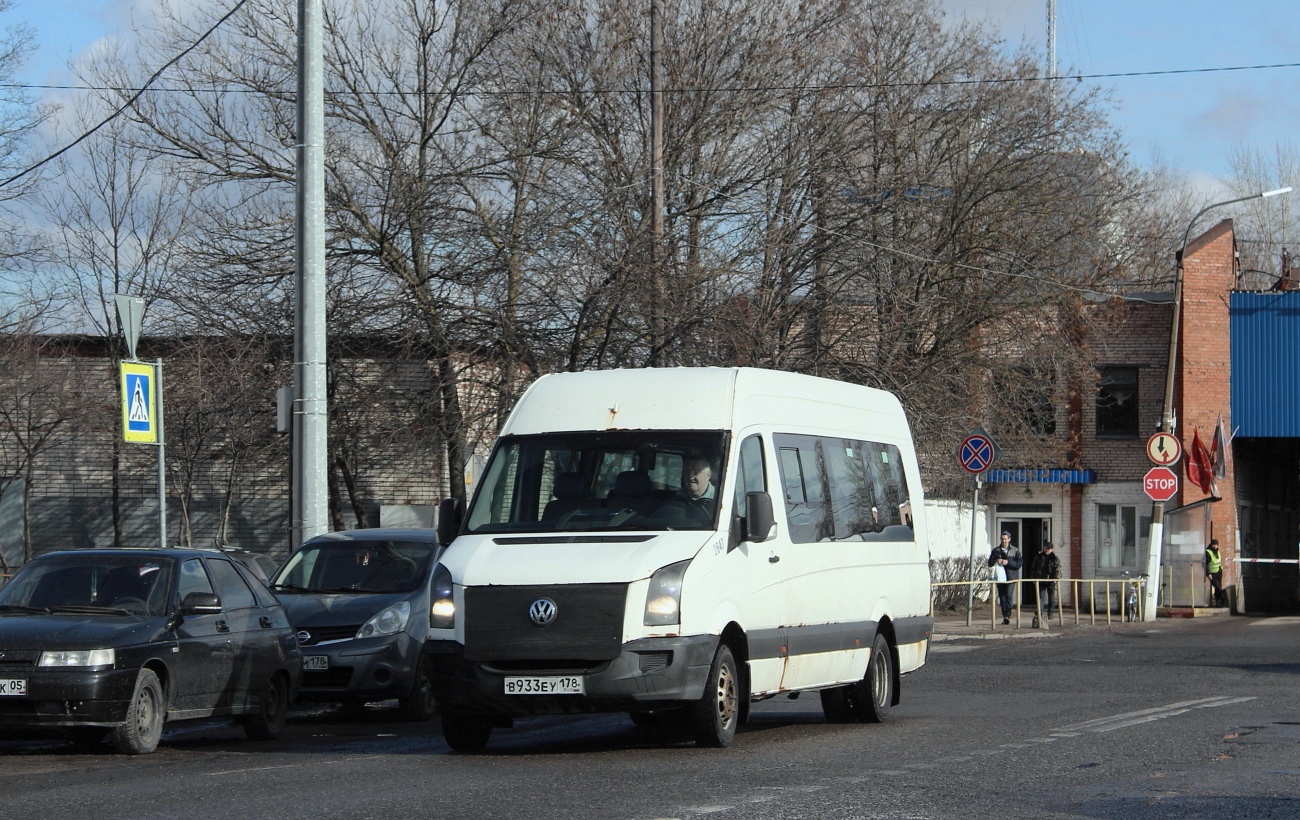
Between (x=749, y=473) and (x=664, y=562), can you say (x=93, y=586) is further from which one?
(x=749, y=473)

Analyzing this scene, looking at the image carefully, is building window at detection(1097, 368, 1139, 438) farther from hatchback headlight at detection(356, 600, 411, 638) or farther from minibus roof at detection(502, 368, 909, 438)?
minibus roof at detection(502, 368, 909, 438)

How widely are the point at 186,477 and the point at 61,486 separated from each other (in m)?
6.12

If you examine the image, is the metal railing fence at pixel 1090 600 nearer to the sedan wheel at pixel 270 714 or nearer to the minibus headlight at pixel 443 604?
the sedan wheel at pixel 270 714

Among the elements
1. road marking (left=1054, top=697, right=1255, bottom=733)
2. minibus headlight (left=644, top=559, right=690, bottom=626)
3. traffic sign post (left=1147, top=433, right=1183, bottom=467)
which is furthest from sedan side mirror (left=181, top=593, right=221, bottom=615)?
traffic sign post (left=1147, top=433, right=1183, bottom=467)

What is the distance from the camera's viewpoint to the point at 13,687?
10.6 metres

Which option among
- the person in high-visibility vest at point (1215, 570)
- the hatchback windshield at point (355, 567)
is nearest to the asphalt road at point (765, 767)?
the hatchback windshield at point (355, 567)

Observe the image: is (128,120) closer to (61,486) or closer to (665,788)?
(61,486)

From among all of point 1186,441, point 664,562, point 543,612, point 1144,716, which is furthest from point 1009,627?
point 543,612

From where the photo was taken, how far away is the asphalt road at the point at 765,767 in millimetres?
7828

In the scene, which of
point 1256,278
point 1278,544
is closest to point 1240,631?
point 1278,544

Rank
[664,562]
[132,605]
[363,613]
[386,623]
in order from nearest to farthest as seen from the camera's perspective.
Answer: [664,562] < [132,605] < [386,623] < [363,613]

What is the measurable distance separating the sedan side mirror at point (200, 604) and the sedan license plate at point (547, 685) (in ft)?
9.46

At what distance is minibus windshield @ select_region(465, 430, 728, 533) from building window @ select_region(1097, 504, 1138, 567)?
1326 inches

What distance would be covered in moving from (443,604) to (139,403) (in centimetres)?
686
